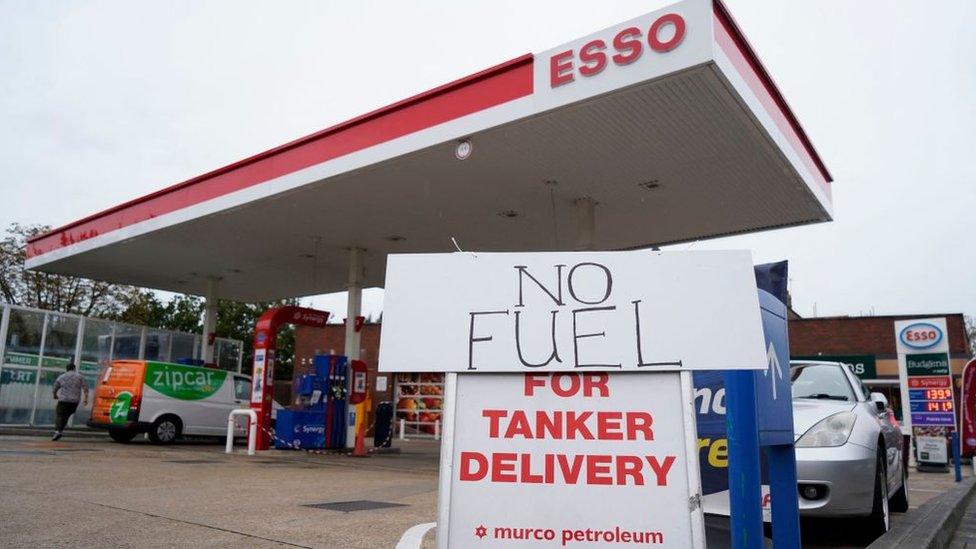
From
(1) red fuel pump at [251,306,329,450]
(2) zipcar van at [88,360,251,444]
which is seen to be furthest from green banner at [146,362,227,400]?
(1) red fuel pump at [251,306,329,450]

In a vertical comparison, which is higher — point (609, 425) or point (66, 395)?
point (609, 425)

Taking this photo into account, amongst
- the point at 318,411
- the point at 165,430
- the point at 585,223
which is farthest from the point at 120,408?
the point at 585,223

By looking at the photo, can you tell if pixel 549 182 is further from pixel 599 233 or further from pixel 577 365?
pixel 577 365

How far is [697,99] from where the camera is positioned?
29.0ft

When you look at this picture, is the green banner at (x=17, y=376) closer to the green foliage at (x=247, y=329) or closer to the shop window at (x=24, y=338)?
the shop window at (x=24, y=338)

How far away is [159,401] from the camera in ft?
51.4

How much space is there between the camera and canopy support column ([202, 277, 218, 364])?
2144cm

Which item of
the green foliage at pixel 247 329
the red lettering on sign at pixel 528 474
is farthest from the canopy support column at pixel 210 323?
the green foliage at pixel 247 329

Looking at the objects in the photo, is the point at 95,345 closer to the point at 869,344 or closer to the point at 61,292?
the point at 61,292

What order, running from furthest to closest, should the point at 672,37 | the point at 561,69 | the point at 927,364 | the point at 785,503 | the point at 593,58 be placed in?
the point at 927,364, the point at 561,69, the point at 593,58, the point at 672,37, the point at 785,503

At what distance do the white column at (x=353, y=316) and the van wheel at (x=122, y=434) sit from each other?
15.6 ft

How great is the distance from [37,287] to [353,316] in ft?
59.0

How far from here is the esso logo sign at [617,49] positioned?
8.11 meters

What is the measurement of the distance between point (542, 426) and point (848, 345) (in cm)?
3221
